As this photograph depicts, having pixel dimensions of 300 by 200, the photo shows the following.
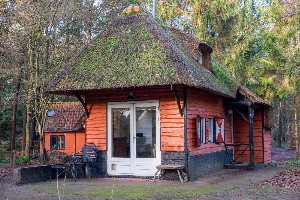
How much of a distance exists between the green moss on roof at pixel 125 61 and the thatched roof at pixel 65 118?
41.1ft

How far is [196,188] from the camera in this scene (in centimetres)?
877

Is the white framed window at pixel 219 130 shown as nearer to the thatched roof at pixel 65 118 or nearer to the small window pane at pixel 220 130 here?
the small window pane at pixel 220 130

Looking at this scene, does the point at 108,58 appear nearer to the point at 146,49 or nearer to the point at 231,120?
the point at 146,49

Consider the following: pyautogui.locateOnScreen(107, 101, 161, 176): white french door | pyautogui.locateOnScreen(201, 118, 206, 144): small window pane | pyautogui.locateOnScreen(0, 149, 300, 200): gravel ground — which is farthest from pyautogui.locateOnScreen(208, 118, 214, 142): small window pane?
pyautogui.locateOnScreen(107, 101, 161, 176): white french door

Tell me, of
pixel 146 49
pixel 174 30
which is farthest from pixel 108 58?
pixel 174 30

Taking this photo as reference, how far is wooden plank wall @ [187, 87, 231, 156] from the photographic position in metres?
10.6

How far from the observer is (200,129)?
37.2 feet

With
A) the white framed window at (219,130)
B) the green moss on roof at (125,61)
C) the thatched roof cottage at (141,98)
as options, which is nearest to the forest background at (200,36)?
the white framed window at (219,130)

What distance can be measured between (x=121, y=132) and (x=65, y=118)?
13.9 m

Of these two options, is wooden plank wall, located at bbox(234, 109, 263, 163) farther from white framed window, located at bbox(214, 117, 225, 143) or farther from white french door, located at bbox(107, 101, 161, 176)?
white french door, located at bbox(107, 101, 161, 176)

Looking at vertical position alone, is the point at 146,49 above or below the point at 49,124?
above

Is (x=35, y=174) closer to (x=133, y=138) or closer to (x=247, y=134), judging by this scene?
(x=133, y=138)

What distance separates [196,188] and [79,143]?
51.6 ft

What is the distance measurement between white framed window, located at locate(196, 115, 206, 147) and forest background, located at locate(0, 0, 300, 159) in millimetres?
4305
